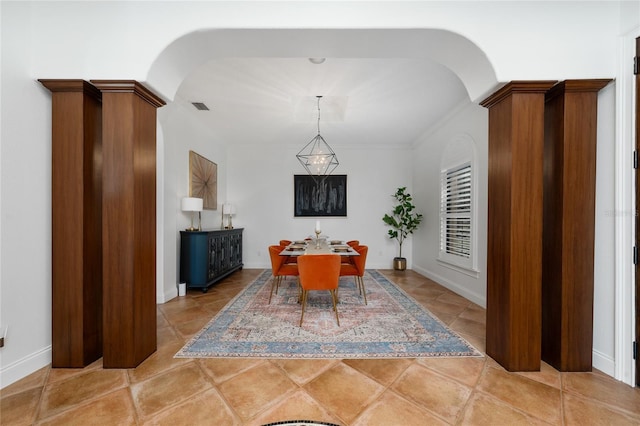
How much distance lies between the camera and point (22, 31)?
1.88 m

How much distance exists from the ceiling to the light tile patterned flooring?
9.64ft

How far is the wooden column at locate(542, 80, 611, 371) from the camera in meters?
1.92

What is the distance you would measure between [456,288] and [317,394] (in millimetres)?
3300

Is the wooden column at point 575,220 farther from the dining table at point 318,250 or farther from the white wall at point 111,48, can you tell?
the dining table at point 318,250

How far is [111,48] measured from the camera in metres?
1.93

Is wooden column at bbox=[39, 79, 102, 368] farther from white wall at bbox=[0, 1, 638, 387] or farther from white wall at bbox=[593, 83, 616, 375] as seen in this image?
white wall at bbox=[593, 83, 616, 375]

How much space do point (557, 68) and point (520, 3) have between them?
567 millimetres

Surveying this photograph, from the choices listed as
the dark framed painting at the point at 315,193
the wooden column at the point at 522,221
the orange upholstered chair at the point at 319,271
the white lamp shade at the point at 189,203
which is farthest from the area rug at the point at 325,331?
the dark framed painting at the point at 315,193

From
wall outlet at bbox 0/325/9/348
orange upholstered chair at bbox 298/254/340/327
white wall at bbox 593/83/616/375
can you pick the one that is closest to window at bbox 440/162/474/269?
white wall at bbox 593/83/616/375

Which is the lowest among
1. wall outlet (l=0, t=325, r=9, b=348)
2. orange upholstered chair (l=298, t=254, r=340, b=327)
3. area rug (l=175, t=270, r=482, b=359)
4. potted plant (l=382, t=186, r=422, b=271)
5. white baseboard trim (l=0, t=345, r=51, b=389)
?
area rug (l=175, t=270, r=482, b=359)

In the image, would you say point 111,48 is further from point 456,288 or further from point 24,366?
point 456,288

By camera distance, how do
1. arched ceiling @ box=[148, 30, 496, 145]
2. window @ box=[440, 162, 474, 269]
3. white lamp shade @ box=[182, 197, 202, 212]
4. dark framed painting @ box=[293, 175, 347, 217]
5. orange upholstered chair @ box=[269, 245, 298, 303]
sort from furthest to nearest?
dark framed painting @ box=[293, 175, 347, 217] < white lamp shade @ box=[182, 197, 202, 212] < window @ box=[440, 162, 474, 269] < orange upholstered chair @ box=[269, 245, 298, 303] < arched ceiling @ box=[148, 30, 496, 145]

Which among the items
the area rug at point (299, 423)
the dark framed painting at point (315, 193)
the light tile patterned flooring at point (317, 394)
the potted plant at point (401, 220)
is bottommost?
the light tile patterned flooring at point (317, 394)

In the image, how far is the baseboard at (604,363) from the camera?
186 cm
